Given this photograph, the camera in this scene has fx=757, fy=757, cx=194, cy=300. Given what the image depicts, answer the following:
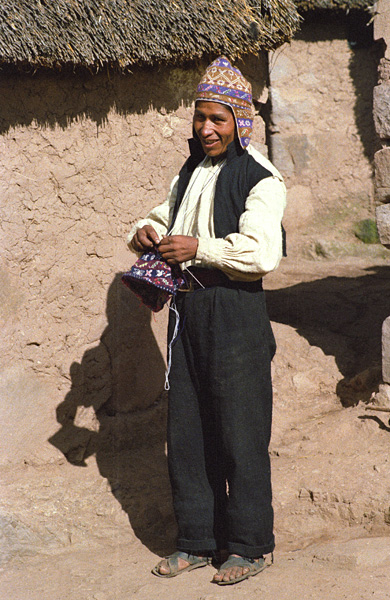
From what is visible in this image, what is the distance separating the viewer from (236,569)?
10.3 feet

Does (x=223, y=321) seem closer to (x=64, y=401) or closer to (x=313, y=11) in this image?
(x=64, y=401)

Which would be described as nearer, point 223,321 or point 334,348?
point 223,321

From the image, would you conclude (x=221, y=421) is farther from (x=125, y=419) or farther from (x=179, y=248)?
(x=125, y=419)

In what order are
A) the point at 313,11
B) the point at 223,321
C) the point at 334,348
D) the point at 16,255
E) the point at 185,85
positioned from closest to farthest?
the point at 223,321 < the point at 16,255 < the point at 185,85 < the point at 334,348 < the point at 313,11

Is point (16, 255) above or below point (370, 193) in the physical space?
below

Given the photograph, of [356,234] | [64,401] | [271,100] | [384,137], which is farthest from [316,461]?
[271,100]

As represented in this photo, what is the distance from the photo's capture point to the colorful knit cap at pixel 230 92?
10.3 feet

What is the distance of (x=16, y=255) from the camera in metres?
4.18

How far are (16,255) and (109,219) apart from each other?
1.87 feet

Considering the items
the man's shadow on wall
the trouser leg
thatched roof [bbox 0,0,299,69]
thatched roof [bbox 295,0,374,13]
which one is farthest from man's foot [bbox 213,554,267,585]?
thatched roof [bbox 295,0,374,13]

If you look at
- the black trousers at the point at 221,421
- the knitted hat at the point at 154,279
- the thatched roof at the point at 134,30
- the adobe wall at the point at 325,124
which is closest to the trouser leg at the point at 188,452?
the black trousers at the point at 221,421

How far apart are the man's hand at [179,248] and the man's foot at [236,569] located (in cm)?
128

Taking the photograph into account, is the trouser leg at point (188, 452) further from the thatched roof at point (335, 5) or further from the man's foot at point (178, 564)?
the thatched roof at point (335, 5)

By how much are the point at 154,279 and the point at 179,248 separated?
0.63ft
